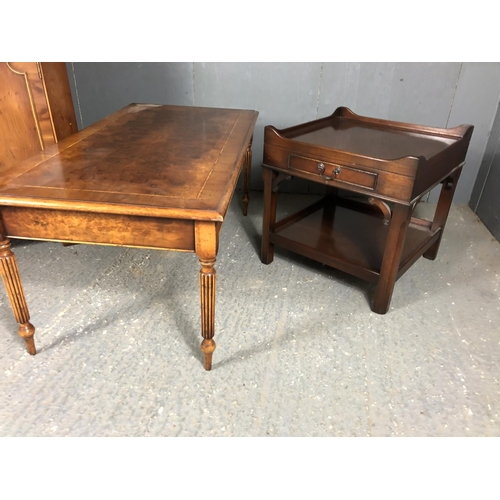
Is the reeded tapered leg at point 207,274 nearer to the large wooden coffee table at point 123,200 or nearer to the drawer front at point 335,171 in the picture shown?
the large wooden coffee table at point 123,200

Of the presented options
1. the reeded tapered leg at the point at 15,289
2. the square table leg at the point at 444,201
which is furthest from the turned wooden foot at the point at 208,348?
the square table leg at the point at 444,201

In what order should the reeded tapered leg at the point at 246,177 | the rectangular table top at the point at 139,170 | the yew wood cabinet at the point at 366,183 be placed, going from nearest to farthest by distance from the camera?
1. the rectangular table top at the point at 139,170
2. the yew wood cabinet at the point at 366,183
3. the reeded tapered leg at the point at 246,177

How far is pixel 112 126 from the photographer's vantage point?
2.11 metres

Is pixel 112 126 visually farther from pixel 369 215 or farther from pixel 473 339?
pixel 473 339

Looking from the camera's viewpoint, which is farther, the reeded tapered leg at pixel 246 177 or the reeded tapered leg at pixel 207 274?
the reeded tapered leg at pixel 246 177

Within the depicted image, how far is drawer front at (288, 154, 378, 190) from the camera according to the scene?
1811mm

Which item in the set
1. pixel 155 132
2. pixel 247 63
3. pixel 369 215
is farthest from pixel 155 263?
pixel 247 63

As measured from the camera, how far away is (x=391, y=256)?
6.17 feet

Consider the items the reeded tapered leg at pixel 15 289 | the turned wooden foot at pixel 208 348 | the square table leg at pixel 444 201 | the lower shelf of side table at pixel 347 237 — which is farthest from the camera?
the square table leg at pixel 444 201

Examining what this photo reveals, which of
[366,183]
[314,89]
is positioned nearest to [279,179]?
[366,183]

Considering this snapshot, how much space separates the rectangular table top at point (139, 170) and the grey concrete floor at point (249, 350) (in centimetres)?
68

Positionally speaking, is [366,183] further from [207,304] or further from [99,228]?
[99,228]

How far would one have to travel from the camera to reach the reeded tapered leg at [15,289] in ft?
4.89

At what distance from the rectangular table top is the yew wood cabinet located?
30cm
